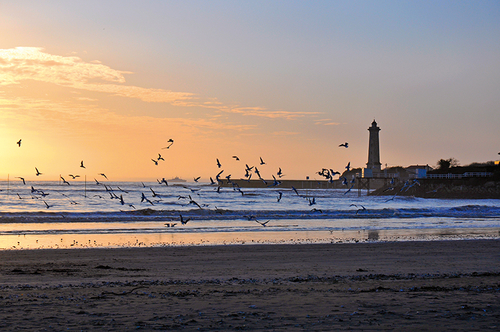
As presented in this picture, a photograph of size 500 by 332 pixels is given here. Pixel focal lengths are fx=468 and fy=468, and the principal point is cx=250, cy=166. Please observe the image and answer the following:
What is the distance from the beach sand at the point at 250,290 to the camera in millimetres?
7090

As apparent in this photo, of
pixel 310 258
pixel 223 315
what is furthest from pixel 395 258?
pixel 223 315

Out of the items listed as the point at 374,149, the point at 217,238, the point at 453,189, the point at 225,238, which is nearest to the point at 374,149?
the point at 374,149

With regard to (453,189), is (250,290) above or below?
below

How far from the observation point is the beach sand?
7090 mm

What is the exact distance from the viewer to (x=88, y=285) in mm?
10062

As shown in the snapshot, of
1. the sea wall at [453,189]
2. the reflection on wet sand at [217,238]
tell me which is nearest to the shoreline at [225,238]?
the reflection on wet sand at [217,238]

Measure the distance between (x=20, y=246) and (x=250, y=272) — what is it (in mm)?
9953

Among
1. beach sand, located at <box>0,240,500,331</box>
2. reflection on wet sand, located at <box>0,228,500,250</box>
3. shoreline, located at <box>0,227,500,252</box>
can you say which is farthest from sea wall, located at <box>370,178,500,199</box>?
beach sand, located at <box>0,240,500,331</box>

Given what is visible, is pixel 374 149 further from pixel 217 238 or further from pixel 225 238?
pixel 217 238

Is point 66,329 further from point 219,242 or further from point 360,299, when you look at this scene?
point 219,242

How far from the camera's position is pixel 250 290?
9484 millimetres

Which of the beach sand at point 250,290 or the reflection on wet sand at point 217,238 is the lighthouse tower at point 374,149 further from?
the beach sand at point 250,290

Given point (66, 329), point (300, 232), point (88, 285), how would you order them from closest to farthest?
point (66, 329), point (88, 285), point (300, 232)

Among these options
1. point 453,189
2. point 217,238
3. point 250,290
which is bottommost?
point 217,238
